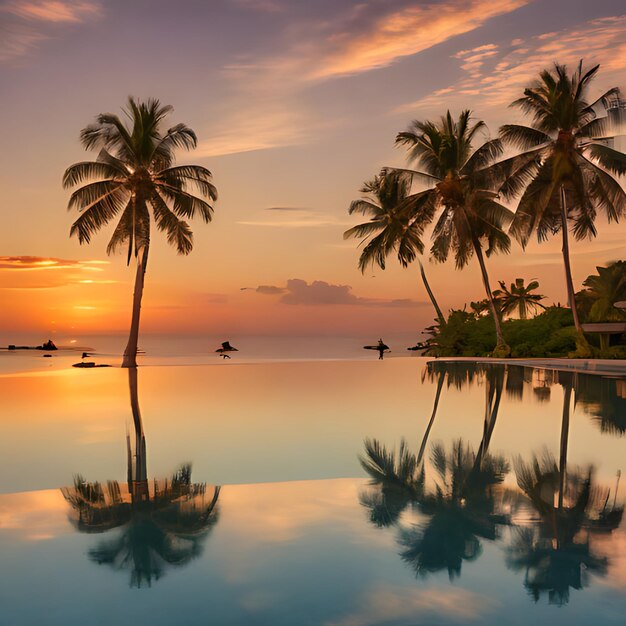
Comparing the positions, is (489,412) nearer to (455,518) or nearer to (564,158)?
(455,518)

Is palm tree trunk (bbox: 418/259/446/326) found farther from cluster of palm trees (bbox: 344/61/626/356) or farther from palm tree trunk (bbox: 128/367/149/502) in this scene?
palm tree trunk (bbox: 128/367/149/502)

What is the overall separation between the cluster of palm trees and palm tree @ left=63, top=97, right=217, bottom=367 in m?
9.30

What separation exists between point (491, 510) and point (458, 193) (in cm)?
2437

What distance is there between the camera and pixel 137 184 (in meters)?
24.5

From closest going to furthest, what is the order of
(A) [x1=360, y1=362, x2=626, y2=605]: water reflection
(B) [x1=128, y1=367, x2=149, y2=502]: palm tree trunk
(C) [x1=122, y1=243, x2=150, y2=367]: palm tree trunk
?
1. (A) [x1=360, y1=362, x2=626, y2=605]: water reflection
2. (B) [x1=128, y1=367, x2=149, y2=502]: palm tree trunk
3. (C) [x1=122, y1=243, x2=150, y2=367]: palm tree trunk

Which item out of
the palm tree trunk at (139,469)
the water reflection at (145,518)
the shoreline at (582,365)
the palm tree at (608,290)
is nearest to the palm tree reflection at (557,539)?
the water reflection at (145,518)

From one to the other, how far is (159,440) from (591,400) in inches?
317

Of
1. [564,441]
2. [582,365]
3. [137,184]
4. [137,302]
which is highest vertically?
[137,184]

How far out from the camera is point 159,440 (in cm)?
777

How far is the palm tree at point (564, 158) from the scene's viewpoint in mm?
23422

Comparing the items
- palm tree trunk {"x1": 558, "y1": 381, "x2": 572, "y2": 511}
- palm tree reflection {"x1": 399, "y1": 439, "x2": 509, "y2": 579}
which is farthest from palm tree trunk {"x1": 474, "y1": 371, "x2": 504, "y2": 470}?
palm tree trunk {"x1": 558, "y1": 381, "x2": 572, "y2": 511}

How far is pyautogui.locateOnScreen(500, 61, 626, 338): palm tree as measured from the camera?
76.8 feet

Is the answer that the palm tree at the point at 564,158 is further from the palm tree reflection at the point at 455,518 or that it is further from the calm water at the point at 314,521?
the palm tree reflection at the point at 455,518

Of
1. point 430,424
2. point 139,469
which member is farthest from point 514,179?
point 139,469
